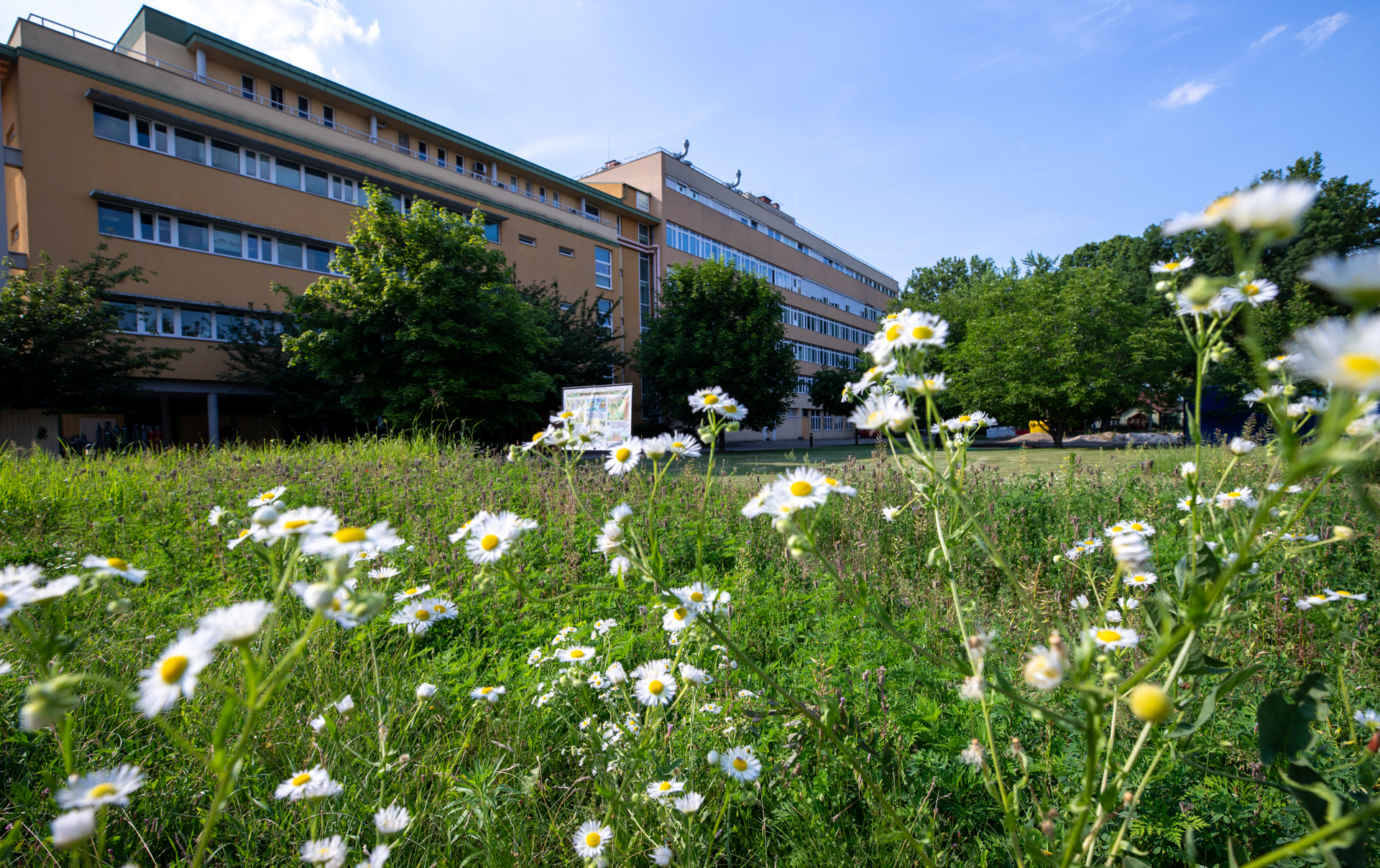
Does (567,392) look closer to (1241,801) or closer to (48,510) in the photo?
(48,510)

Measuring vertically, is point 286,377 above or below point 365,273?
below

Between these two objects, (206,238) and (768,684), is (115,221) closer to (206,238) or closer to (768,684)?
(206,238)

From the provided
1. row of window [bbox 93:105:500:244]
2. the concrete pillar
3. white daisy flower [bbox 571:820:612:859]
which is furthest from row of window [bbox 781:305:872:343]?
white daisy flower [bbox 571:820:612:859]

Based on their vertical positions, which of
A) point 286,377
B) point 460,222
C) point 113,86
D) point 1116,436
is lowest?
point 1116,436

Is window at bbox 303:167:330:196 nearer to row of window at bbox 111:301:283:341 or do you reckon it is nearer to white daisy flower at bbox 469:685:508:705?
row of window at bbox 111:301:283:341

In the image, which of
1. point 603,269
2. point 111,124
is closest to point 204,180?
point 111,124

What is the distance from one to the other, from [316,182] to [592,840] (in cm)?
2478

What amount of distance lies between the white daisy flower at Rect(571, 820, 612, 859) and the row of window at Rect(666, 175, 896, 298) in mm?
34135

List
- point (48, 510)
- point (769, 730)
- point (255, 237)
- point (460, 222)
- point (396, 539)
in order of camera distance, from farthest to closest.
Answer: point (255, 237), point (460, 222), point (48, 510), point (769, 730), point (396, 539)

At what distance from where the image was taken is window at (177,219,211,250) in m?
17.2

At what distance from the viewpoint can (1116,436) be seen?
84.7ft

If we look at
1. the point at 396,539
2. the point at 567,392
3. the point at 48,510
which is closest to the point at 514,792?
the point at 396,539

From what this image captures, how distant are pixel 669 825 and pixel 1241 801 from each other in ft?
4.70

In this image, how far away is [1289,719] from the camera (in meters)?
0.80
